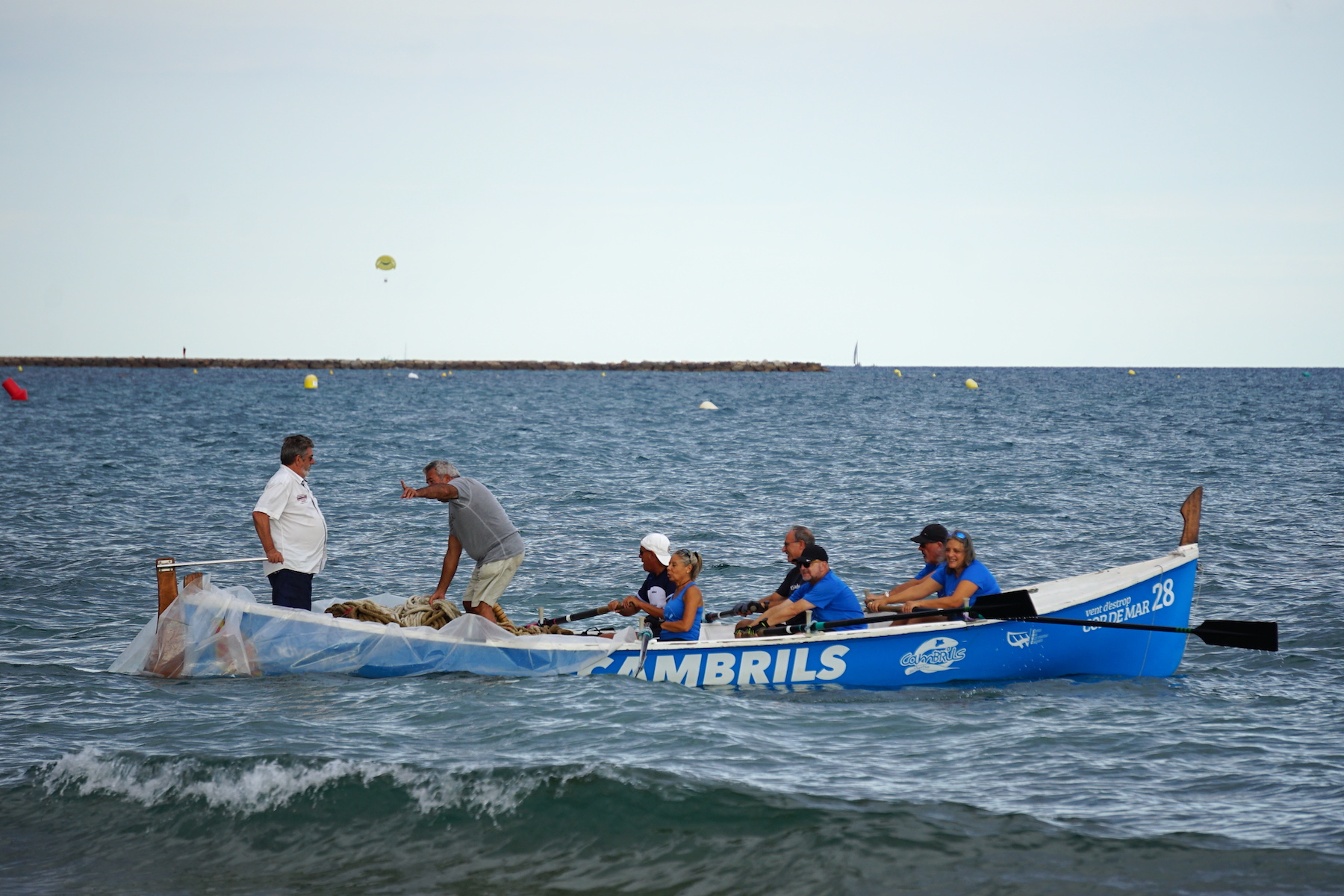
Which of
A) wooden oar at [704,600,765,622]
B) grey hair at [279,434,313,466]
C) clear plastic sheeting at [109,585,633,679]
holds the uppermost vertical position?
grey hair at [279,434,313,466]

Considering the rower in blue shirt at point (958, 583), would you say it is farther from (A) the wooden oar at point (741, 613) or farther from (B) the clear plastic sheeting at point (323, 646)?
(B) the clear plastic sheeting at point (323, 646)

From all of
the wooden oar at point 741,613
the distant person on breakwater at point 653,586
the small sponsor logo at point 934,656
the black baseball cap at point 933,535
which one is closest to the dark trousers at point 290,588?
the distant person on breakwater at point 653,586

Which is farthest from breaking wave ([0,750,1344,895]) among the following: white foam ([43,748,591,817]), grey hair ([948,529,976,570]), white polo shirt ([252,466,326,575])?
grey hair ([948,529,976,570])

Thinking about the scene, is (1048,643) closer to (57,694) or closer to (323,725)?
(323,725)

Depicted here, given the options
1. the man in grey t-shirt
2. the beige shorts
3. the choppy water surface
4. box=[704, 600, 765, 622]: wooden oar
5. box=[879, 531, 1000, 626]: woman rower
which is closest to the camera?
the choppy water surface

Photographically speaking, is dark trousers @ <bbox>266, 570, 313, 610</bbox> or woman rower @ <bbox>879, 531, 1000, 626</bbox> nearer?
dark trousers @ <bbox>266, 570, 313, 610</bbox>

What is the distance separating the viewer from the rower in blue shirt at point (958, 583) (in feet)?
30.7

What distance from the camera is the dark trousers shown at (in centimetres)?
912

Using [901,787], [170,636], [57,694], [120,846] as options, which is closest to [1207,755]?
[901,787]

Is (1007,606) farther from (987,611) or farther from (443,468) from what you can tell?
(443,468)

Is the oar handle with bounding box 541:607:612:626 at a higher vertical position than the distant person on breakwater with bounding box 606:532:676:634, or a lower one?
lower

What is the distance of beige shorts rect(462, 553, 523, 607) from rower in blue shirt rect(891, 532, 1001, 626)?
11.3ft

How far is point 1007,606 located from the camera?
9078mm

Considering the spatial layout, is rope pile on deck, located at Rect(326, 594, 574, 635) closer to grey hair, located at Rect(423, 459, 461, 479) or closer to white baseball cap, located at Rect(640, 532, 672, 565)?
grey hair, located at Rect(423, 459, 461, 479)
